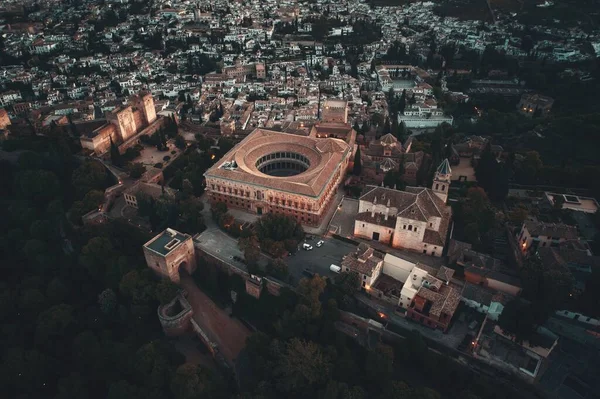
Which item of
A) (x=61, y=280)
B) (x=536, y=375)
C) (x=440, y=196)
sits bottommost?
(x=61, y=280)

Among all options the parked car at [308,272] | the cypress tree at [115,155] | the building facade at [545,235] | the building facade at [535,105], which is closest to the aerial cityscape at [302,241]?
the building facade at [545,235]

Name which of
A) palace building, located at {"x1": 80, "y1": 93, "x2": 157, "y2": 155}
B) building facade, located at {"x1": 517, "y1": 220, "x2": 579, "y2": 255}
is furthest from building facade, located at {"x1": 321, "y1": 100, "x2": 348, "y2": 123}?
building facade, located at {"x1": 517, "y1": 220, "x2": 579, "y2": 255}

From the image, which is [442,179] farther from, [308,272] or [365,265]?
[308,272]

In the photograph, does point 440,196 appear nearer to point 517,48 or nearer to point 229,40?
point 517,48

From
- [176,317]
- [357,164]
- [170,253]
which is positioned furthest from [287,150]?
[176,317]

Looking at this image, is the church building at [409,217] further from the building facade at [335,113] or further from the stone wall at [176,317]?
the building facade at [335,113]

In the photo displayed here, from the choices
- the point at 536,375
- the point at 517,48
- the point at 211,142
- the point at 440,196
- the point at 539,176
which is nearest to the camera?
the point at 536,375

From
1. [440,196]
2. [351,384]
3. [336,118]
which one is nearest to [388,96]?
[336,118]
